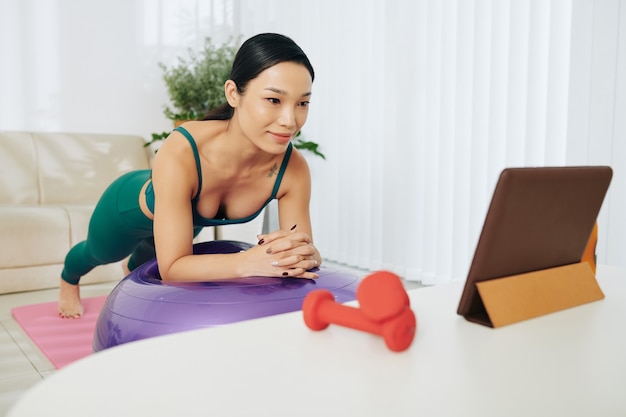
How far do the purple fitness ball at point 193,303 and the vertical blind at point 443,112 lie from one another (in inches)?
61.8

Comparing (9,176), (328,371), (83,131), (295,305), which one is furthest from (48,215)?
(328,371)

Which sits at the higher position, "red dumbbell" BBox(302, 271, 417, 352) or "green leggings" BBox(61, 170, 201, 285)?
"red dumbbell" BBox(302, 271, 417, 352)

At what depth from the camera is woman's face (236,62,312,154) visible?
1.40 meters

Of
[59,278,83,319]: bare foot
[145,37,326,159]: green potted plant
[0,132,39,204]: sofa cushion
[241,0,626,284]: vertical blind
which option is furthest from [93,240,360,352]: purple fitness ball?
[145,37,326,159]: green potted plant

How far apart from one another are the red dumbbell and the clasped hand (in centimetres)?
73

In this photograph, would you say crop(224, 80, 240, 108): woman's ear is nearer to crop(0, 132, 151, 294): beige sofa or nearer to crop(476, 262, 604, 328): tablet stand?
crop(476, 262, 604, 328): tablet stand

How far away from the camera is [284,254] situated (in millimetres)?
1357

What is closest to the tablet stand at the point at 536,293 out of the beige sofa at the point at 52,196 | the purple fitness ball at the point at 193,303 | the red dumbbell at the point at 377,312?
the red dumbbell at the point at 377,312

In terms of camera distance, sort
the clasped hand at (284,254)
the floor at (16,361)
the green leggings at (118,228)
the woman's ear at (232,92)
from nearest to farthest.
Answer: the clasped hand at (284,254)
the woman's ear at (232,92)
the floor at (16,361)
the green leggings at (118,228)

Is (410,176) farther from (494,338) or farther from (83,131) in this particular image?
(494,338)

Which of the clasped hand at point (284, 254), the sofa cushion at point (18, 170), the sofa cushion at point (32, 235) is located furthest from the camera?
the sofa cushion at point (18, 170)

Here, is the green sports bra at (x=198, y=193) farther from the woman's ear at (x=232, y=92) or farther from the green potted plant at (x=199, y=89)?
the green potted plant at (x=199, y=89)

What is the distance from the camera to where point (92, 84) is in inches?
157

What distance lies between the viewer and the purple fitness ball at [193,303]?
3.88 feet
